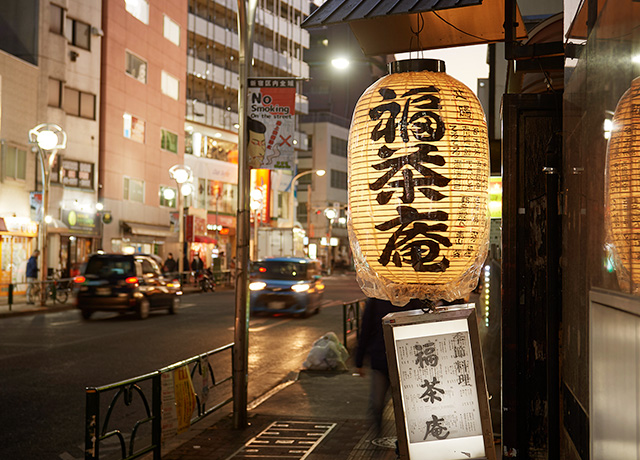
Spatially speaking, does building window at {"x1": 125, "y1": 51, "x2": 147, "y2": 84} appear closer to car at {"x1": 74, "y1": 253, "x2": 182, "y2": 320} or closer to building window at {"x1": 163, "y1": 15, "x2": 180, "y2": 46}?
building window at {"x1": 163, "y1": 15, "x2": 180, "y2": 46}

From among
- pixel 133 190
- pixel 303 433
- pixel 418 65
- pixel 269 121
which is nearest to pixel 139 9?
pixel 133 190

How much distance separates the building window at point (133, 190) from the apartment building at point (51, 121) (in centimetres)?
345

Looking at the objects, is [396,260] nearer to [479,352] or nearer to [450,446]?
[479,352]

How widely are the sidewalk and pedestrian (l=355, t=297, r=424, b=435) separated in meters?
0.63

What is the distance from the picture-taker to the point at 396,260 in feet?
14.9

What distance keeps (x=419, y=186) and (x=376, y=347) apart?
11.3 ft

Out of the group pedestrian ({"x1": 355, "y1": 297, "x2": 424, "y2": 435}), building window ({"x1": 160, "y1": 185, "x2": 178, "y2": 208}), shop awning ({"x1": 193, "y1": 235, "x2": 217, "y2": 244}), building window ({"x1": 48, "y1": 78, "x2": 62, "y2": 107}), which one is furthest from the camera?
building window ({"x1": 160, "y1": 185, "x2": 178, "y2": 208})

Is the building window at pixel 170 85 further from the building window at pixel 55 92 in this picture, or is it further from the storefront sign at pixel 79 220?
the storefront sign at pixel 79 220

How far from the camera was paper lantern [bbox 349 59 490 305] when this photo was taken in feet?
14.8

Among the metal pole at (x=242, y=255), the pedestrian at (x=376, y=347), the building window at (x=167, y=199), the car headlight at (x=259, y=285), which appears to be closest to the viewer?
the pedestrian at (x=376, y=347)

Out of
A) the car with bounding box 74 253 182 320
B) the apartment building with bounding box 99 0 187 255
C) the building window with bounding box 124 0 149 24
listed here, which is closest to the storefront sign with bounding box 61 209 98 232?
the apartment building with bounding box 99 0 187 255

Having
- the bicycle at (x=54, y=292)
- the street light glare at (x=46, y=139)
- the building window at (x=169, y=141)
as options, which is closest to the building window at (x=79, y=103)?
the building window at (x=169, y=141)

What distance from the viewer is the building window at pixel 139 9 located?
44.6 metres

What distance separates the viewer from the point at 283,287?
962 inches
